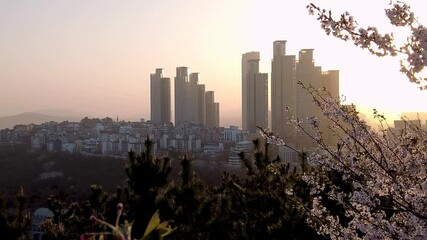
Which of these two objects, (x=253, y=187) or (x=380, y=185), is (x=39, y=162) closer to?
(x=253, y=187)

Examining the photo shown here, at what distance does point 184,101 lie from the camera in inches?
2997

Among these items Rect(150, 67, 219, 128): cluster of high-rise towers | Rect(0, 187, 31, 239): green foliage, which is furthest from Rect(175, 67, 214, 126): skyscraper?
Rect(0, 187, 31, 239): green foliage

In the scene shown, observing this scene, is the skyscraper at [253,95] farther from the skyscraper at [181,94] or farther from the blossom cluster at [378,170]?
the blossom cluster at [378,170]

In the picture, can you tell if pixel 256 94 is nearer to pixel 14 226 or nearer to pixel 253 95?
pixel 253 95

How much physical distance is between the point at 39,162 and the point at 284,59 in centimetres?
2469

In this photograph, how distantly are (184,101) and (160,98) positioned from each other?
133 inches

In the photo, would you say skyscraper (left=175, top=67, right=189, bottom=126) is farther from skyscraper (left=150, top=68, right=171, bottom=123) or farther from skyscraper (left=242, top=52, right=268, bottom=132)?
skyscraper (left=242, top=52, right=268, bottom=132)

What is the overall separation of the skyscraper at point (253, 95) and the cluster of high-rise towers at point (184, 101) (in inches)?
626

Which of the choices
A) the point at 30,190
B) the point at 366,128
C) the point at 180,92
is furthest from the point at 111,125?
the point at 366,128

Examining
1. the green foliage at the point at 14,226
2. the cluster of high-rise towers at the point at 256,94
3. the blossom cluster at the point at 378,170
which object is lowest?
the green foliage at the point at 14,226

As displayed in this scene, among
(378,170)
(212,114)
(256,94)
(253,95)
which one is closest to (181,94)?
(212,114)

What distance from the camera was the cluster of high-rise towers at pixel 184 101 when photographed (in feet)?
242

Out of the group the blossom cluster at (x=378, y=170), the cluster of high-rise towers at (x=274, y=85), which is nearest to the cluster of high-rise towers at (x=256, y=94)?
the cluster of high-rise towers at (x=274, y=85)

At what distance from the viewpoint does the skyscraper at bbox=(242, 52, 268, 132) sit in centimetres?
5084
